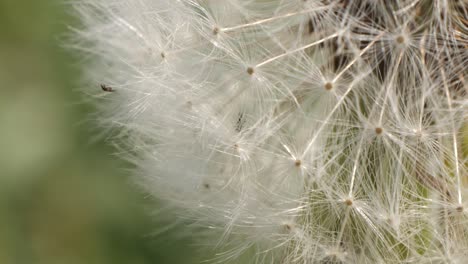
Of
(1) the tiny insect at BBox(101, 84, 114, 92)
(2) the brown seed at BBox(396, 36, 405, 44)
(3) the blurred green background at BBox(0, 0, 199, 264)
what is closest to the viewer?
(2) the brown seed at BBox(396, 36, 405, 44)

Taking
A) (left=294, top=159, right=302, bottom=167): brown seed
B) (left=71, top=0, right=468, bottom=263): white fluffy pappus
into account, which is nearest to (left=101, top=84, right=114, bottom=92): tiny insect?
(left=71, top=0, right=468, bottom=263): white fluffy pappus

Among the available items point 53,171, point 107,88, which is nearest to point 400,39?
point 107,88

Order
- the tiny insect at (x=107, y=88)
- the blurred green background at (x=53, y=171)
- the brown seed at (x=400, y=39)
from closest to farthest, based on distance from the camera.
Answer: the brown seed at (x=400, y=39), the tiny insect at (x=107, y=88), the blurred green background at (x=53, y=171)

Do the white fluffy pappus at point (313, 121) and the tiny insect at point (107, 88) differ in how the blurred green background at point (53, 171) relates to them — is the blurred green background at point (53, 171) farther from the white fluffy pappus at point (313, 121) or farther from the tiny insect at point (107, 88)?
the white fluffy pappus at point (313, 121)

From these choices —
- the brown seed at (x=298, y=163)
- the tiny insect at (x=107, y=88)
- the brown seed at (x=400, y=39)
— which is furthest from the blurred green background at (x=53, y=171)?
the brown seed at (x=400, y=39)

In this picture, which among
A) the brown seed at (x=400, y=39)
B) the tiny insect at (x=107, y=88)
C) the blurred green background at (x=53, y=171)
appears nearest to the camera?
the brown seed at (x=400, y=39)

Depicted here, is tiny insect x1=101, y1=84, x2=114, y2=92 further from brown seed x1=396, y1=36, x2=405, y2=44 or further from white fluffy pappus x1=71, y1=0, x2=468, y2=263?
brown seed x1=396, y1=36, x2=405, y2=44
